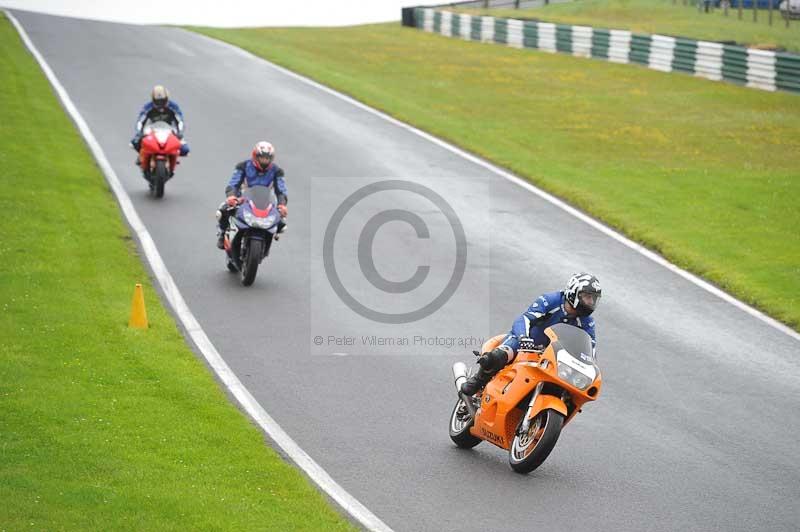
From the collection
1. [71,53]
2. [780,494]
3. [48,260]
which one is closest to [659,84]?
[71,53]

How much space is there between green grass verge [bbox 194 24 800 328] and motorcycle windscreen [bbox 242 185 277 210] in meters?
5.36

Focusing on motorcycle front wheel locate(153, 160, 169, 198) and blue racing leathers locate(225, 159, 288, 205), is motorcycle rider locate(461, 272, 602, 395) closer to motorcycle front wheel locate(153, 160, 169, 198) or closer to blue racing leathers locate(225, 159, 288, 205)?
blue racing leathers locate(225, 159, 288, 205)

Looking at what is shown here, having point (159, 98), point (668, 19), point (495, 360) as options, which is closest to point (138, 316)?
point (495, 360)

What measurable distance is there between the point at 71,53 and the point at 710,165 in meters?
22.4

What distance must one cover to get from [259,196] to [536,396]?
794 centimetres

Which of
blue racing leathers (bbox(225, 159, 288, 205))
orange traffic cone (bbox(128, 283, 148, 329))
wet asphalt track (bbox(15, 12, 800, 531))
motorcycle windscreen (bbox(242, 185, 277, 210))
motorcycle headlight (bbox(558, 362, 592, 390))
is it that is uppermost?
motorcycle headlight (bbox(558, 362, 592, 390))

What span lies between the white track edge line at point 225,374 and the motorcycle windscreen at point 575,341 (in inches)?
90.7

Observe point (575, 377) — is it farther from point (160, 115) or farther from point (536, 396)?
point (160, 115)

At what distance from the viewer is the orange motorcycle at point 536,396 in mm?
10148

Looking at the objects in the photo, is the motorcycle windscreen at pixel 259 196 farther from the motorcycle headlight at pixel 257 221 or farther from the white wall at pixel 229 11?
the white wall at pixel 229 11

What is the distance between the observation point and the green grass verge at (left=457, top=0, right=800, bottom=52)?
49656 mm

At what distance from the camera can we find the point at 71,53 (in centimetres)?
3878

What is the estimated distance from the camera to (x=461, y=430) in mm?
11359

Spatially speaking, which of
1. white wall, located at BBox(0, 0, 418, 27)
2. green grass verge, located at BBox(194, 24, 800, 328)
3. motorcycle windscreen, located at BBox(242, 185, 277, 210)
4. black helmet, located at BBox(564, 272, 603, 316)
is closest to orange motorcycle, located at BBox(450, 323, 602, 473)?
black helmet, located at BBox(564, 272, 603, 316)
